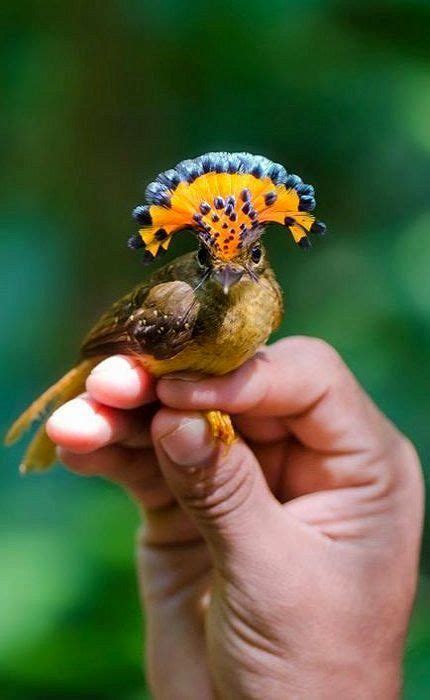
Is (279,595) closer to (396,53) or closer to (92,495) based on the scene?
(92,495)

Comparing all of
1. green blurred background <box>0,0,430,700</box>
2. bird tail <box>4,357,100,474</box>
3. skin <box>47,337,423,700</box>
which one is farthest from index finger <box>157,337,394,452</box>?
green blurred background <box>0,0,430,700</box>

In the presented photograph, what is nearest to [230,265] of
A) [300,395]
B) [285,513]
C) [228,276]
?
[228,276]

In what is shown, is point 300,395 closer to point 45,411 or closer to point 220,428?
point 220,428

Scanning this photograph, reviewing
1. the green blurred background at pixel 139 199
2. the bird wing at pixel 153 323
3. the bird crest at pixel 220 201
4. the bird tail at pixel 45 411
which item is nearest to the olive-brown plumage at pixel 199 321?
the bird wing at pixel 153 323

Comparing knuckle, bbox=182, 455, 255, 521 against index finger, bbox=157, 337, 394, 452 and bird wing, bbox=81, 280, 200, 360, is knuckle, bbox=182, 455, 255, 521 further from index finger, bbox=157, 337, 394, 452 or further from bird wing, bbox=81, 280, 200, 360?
bird wing, bbox=81, 280, 200, 360

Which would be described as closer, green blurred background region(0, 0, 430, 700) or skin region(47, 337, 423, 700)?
skin region(47, 337, 423, 700)

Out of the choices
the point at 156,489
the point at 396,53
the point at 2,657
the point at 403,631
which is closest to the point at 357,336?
the point at 396,53
